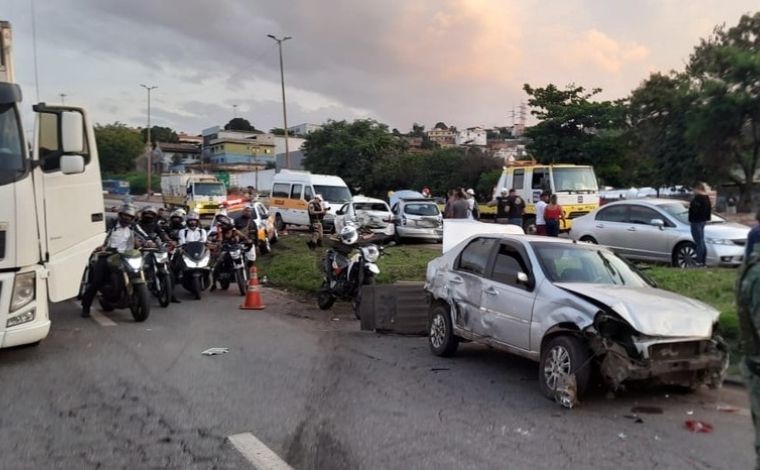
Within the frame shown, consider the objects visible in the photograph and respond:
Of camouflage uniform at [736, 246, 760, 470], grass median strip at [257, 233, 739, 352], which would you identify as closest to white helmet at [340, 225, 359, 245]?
grass median strip at [257, 233, 739, 352]

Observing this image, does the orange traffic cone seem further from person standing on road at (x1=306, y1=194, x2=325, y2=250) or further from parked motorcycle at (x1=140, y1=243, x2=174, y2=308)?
person standing on road at (x1=306, y1=194, x2=325, y2=250)

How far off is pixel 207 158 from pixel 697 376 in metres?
117

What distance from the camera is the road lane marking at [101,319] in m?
10.3

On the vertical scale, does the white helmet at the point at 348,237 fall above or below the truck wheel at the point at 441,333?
above

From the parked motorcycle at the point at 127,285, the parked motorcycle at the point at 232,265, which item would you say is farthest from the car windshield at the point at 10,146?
the parked motorcycle at the point at 232,265

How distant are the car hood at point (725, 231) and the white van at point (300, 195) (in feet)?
47.5

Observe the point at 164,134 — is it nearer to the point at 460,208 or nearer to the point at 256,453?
the point at 460,208

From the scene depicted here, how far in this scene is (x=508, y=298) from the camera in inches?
285

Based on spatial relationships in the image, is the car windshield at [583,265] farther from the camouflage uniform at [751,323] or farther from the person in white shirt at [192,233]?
the person in white shirt at [192,233]

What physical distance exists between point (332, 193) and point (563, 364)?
2111 centimetres

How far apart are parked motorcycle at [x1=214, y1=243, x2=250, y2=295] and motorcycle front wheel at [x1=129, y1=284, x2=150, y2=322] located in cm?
A: 327

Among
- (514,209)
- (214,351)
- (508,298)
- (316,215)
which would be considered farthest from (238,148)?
(508,298)

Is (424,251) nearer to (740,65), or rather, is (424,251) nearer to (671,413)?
(671,413)

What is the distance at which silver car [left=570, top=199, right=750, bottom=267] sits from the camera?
1301cm
